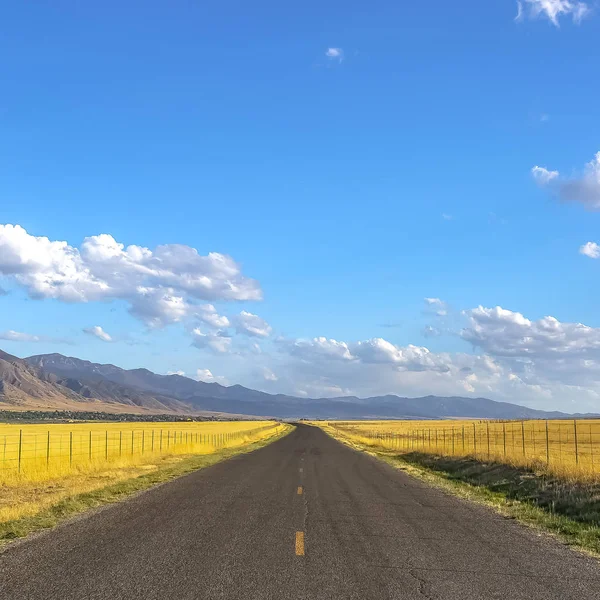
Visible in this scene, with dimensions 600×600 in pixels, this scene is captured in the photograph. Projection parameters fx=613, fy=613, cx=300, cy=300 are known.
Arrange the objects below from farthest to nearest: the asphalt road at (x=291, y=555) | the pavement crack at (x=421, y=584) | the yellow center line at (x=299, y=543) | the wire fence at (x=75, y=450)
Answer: the wire fence at (x=75, y=450) < the yellow center line at (x=299, y=543) < the asphalt road at (x=291, y=555) < the pavement crack at (x=421, y=584)

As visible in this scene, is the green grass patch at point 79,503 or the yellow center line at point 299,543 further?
the green grass patch at point 79,503

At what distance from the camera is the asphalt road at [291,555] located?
28.0ft

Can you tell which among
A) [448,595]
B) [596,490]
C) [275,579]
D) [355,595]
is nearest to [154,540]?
[275,579]

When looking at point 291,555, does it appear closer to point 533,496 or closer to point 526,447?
point 533,496

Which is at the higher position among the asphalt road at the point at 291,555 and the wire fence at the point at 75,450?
the asphalt road at the point at 291,555

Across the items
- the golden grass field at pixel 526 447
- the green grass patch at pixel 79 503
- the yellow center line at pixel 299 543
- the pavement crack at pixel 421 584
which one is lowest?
the golden grass field at pixel 526 447

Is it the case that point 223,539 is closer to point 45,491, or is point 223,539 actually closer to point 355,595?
point 355,595

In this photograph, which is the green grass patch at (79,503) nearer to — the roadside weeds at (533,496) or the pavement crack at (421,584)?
the pavement crack at (421,584)

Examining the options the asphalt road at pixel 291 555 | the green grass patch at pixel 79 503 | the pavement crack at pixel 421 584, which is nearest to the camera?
the pavement crack at pixel 421 584

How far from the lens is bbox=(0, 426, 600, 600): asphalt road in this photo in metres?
8.53

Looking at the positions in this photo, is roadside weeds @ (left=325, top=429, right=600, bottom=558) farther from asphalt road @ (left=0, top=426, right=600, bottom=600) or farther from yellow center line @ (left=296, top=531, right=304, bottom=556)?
yellow center line @ (left=296, top=531, right=304, bottom=556)

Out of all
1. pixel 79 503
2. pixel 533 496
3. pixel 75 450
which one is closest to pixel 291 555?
pixel 79 503

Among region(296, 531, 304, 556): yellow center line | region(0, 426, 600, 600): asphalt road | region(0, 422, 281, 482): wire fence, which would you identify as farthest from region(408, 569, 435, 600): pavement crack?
region(0, 422, 281, 482): wire fence

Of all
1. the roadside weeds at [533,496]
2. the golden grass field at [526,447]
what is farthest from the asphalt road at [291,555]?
the golden grass field at [526,447]
